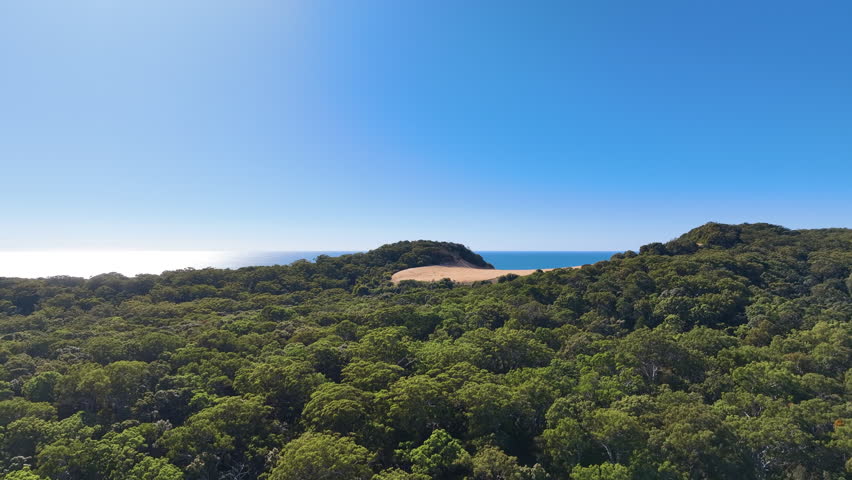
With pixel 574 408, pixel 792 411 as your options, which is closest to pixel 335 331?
pixel 574 408

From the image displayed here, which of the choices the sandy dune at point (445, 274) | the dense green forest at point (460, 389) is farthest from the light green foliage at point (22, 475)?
the sandy dune at point (445, 274)

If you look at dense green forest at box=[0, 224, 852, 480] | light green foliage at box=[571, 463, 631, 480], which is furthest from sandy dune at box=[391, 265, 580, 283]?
light green foliage at box=[571, 463, 631, 480]

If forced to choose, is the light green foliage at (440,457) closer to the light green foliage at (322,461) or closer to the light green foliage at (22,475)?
the light green foliage at (322,461)

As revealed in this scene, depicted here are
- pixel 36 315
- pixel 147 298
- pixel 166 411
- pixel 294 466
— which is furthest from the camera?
pixel 147 298

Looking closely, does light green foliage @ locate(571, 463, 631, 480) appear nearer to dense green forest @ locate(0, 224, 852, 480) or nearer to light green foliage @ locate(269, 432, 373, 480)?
dense green forest @ locate(0, 224, 852, 480)

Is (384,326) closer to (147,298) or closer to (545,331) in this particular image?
(545,331)

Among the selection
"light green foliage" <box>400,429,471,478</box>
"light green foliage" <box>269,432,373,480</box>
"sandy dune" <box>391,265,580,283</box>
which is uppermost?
"sandy dune" <box>391,265,580,283</box>

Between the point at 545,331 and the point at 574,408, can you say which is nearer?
the point at 574,408

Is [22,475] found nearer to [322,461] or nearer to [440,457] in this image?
[322,461]

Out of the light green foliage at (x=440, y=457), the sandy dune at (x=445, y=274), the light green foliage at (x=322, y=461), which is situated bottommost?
the light green foliage at (x=440, y=457)
